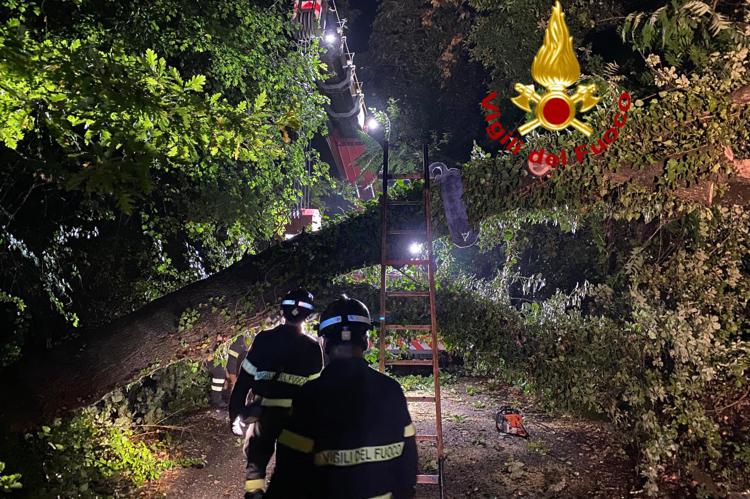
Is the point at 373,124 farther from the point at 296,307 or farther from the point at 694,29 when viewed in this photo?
the point at 296,307

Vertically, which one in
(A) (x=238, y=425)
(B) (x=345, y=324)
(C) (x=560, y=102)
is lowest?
(A) (x=238, y=425)

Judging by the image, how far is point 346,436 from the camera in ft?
6.31

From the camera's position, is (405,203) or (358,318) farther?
(405,203)

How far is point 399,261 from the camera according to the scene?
16.8 ft

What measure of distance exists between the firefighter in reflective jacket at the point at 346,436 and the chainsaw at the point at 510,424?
531 cm

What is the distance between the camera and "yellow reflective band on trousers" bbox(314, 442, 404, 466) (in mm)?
1903

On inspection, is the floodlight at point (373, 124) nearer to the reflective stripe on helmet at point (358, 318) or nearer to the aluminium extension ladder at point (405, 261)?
the aluminium extension ladder at point (405, 261)

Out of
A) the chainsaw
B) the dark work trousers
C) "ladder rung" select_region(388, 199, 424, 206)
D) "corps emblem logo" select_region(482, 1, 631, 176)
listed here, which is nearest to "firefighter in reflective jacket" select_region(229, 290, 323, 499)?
the dark work trousers

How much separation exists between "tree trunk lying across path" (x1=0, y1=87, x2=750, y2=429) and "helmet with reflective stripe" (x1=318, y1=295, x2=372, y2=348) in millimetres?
3203

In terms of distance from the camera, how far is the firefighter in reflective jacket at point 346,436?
6.21 feet

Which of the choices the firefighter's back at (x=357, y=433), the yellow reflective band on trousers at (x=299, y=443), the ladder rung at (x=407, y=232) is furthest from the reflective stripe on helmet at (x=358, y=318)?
the ladder rung at (x=407, y=232)

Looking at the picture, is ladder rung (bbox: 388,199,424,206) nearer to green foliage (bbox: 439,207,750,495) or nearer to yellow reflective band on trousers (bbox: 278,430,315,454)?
green foliage (bbox: 439,207,750,495)

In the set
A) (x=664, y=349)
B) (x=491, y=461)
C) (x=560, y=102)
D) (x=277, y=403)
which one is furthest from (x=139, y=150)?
(x=491, y=461)

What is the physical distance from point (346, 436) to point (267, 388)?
1.96 meters
